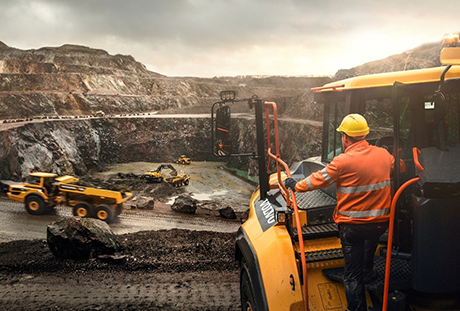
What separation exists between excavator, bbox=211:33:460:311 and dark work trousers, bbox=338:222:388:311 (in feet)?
0.55

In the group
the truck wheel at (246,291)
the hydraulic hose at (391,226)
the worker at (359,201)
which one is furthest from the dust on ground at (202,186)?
the hydraulic hose at (391,226)

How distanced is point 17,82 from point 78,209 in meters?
45.9

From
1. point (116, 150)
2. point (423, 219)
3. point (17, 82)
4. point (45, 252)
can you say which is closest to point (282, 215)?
point (423, 219)

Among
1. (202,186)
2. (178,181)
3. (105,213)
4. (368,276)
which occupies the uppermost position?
(368,276)

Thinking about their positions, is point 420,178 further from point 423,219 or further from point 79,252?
point 79,252

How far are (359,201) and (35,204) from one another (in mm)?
15300

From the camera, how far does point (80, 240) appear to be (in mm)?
8828

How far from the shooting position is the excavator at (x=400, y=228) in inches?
116

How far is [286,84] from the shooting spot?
9062 centimetres

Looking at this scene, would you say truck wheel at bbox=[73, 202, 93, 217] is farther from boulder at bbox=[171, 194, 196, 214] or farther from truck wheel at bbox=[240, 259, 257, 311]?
truck wheel at bbox=[240, 259, 257, 311]

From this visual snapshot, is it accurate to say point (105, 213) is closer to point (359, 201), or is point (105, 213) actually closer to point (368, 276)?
point (368, 276)

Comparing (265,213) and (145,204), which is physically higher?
(265,213)

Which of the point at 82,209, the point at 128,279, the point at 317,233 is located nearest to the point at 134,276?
the point at 128,279

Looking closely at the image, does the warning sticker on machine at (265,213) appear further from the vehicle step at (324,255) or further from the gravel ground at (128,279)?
the gravel ground at (128,279)
